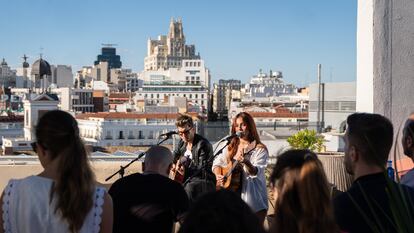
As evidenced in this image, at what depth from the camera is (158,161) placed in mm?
2684

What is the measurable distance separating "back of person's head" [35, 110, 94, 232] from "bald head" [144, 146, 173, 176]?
57 cm

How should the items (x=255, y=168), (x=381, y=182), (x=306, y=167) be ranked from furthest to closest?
(x=255, y=168) → (x=381, y=182) → (x=306, y=167)

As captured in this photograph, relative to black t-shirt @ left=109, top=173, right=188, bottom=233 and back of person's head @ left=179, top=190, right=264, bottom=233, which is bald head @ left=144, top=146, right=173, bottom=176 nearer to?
black t-shirt @ left=109, top=173, right=188, bottom=233

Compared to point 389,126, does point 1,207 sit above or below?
below

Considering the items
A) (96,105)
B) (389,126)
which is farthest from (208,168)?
(96,105)

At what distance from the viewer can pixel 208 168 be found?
395cm

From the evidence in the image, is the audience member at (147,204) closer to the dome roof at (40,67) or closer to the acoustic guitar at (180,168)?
the acoustic guitar at (180,168)

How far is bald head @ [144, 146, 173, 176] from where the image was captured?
2684mm

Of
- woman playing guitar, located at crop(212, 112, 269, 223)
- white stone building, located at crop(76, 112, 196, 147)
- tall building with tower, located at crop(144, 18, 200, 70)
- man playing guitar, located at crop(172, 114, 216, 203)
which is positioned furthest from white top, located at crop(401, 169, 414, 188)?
tall building with tower, located at crop(144, 18, 200, 70)

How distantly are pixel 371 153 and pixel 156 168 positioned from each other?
0.95 meters

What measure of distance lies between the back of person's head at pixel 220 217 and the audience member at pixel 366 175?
70 centimetres

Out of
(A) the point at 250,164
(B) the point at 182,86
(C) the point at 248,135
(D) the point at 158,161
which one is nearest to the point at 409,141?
(D) the point at 158,161

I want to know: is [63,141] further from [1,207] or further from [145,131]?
[145,131]

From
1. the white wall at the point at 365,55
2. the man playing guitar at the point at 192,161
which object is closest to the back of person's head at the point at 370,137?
the man playing guitar at the point at 192,161
